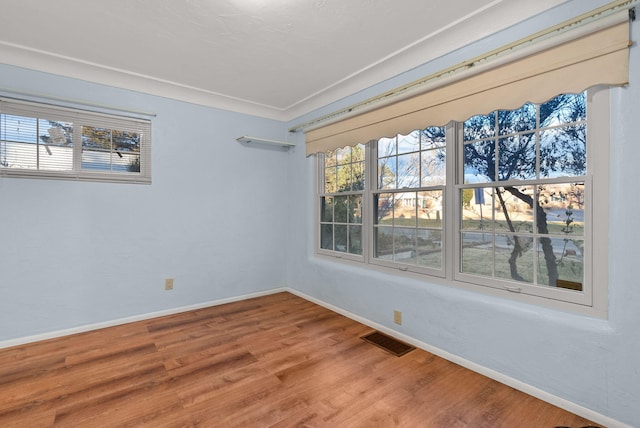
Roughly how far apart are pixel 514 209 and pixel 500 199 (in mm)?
121

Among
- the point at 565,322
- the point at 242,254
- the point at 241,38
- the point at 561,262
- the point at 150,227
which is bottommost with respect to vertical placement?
the point at 565,322

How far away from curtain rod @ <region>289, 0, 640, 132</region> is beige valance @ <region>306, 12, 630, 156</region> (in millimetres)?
70

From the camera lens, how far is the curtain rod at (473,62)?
1.65 metres

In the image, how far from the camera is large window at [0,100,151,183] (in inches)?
106

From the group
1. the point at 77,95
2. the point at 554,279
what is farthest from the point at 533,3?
the point at 77,95

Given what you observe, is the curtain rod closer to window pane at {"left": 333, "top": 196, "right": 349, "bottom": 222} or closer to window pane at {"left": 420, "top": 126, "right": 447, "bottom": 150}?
window pane at {"left": 420, "top": 126, "right": 447, "bottom": 150}

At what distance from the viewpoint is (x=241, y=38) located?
2424 millimetres

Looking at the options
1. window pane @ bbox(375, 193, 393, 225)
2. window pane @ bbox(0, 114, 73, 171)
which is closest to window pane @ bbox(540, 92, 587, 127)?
window pane @ bbox(375, 193, 393, 225)

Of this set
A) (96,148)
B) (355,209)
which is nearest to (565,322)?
(355,209)

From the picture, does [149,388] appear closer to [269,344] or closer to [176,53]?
[269,344]

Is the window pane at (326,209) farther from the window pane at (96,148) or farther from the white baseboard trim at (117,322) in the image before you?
the window pane at (96,148)

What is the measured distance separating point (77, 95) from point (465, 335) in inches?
162

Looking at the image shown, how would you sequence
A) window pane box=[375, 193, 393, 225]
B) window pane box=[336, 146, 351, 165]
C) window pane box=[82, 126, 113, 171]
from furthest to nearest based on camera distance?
window pane box=[336, 146, 351, 165] → window pane box=[375, 193, 393, 225] → window pane box=[82, 126, 113, 171]

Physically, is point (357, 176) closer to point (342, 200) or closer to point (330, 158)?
point (342, 200)
